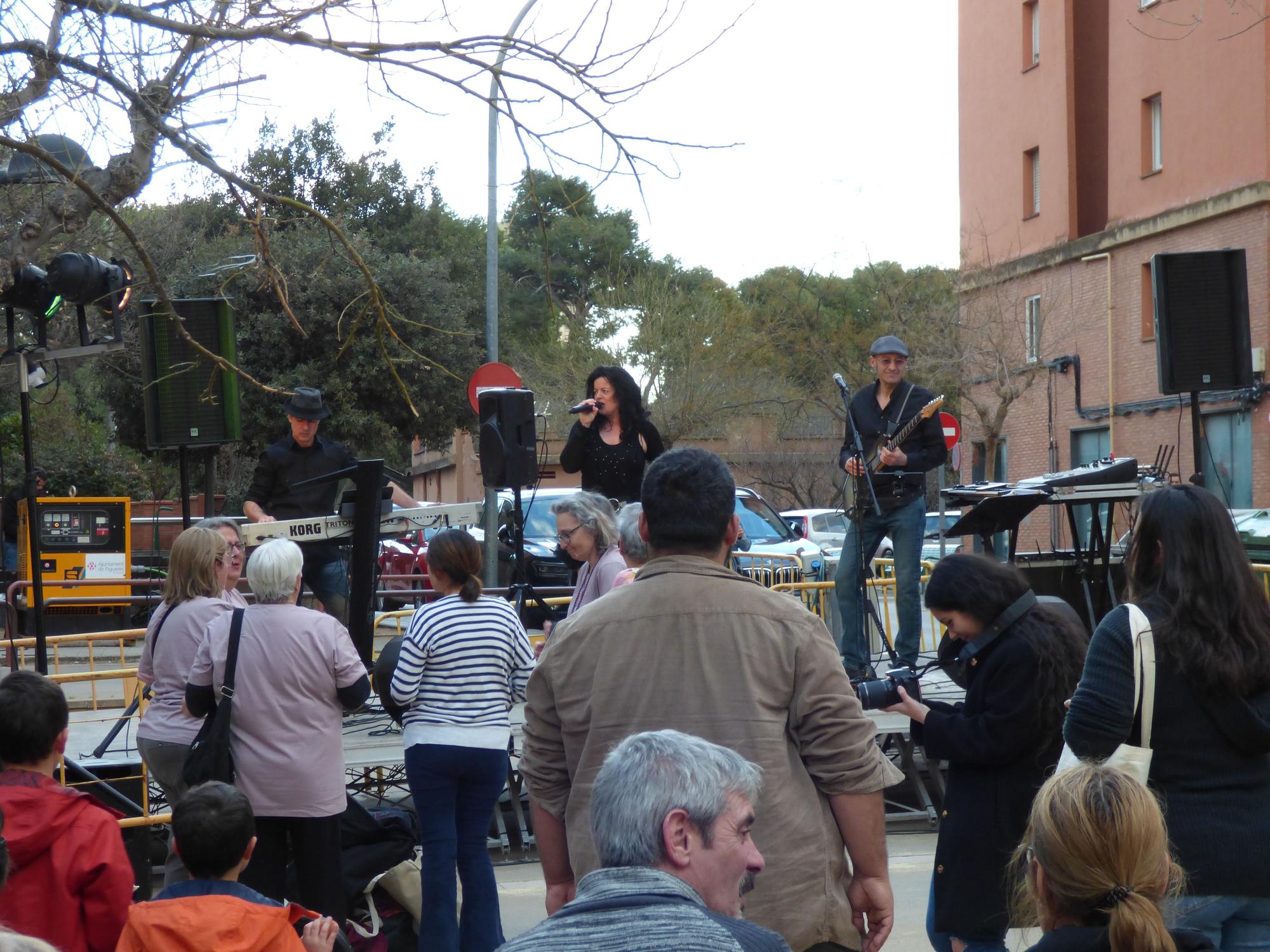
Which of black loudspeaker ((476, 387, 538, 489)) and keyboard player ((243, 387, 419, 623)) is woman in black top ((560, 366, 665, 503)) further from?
keyboard player ((243, 387, 419, 623))

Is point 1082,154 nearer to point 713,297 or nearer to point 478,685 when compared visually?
point 713,297

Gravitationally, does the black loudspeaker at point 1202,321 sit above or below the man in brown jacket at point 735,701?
above

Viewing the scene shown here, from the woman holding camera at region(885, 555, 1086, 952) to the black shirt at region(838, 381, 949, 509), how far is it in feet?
11.3

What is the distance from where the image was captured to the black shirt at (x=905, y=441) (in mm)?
7406

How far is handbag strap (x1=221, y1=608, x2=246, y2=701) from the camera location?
4.79 meters

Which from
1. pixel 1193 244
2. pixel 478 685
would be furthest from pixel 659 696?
pixel 1193 244

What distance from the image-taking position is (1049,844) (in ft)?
8.29

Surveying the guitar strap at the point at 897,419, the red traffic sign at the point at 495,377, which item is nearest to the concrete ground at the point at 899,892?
the guitar strap at the point at 897,419

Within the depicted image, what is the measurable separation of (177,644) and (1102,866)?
147 inches

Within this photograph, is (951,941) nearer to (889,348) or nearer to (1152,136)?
(889,348)

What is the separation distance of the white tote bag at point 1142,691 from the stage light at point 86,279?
5.07 meters

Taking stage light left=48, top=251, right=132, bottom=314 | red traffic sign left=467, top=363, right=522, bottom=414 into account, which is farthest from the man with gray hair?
red traffic sign left=467, top=363, right=522, bottom=414

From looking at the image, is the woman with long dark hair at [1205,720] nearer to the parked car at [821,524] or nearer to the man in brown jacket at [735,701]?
the man in brown jacket at [735,701]

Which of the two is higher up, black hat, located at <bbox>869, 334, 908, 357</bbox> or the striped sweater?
black hat, located at <bbox>869, 334, 908, 357</bbox>
